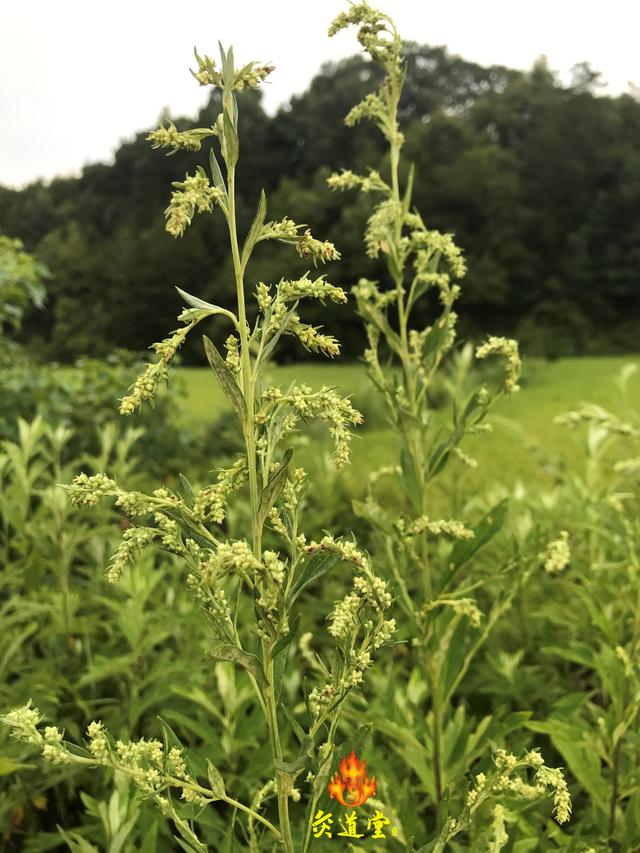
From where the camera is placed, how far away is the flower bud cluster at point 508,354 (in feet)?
5.85

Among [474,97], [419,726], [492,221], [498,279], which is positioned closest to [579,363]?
[498,279]

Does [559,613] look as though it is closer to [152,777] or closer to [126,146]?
[152,777]

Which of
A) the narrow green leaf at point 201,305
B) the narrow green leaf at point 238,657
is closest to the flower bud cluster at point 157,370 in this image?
the narrow green leaf at point 201,305

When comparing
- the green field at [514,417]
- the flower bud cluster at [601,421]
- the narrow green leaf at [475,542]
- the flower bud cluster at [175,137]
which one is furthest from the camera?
the green field at [514,417]

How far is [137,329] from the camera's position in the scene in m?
26.6

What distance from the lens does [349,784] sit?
1.23 meters

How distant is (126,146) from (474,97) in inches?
563

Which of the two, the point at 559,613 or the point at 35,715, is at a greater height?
the point at 35,715

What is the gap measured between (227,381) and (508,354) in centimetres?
98

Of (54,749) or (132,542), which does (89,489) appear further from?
(54,749)

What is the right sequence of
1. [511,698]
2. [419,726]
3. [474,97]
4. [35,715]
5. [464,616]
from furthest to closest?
[474,97] < [511,698] < [419,726] < [464,616] < [35,715]

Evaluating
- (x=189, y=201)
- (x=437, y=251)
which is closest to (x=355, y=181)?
(x=437, y=251)

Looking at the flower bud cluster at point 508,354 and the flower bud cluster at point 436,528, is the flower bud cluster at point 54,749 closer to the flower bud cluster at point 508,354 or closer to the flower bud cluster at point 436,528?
the flower bud cluster at point 436,528

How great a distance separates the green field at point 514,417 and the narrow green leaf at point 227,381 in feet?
3.93
